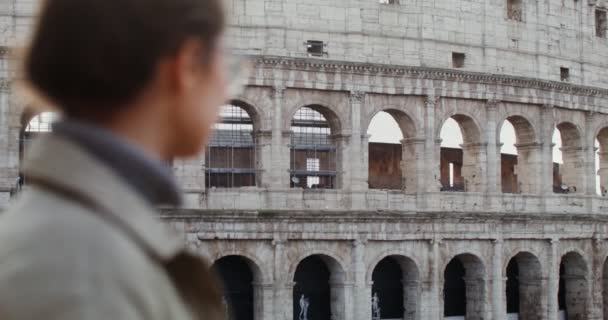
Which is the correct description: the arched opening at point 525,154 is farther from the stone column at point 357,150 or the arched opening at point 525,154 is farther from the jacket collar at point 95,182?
the jacket collar at point 95,182

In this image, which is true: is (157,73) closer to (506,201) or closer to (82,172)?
(82,172)

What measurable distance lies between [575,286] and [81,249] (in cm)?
3413

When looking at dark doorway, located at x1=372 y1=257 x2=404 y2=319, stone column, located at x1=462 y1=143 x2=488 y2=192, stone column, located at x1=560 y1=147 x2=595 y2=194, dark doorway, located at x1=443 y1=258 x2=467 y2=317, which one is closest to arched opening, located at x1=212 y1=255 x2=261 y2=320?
dark doorway, located at x1=372 y1=257 x2=404 y2=319

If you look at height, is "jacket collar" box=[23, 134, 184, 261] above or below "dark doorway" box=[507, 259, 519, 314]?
above

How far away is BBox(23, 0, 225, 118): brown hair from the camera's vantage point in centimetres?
182

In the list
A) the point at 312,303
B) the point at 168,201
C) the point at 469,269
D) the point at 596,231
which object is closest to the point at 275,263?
the point at 312,303

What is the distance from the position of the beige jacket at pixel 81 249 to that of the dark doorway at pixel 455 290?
1232 inches

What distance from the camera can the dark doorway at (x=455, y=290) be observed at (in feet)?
108

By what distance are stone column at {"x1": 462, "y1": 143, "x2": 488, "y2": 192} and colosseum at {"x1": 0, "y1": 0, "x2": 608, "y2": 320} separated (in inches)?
1.9

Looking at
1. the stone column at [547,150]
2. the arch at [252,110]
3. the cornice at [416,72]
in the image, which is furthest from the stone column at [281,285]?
the stone column at [547,150]

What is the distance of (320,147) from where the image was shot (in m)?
30.5

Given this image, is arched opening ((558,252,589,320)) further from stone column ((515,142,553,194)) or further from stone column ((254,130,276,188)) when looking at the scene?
stone column ((254,130,276,188))

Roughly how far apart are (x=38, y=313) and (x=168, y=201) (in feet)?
1.48

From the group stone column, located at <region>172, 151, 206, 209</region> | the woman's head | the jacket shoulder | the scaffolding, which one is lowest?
the jacket shoulder
